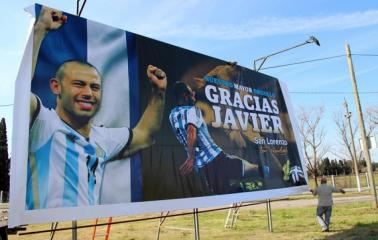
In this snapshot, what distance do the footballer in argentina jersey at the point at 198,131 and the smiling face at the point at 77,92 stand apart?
1910mm

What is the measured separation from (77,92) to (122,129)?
1013mm

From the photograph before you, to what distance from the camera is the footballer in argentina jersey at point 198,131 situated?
8.59 metres

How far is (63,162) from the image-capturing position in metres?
6.30

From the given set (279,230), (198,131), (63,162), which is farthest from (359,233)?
(63,162)

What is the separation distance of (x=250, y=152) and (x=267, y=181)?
1.02m

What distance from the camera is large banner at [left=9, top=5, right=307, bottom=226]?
6.05 metres

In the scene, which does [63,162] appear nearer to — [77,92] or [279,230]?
[77,92]

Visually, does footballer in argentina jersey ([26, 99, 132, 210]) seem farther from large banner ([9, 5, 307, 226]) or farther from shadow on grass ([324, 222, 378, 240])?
shadow on grass ([324, 222, 378, 240])

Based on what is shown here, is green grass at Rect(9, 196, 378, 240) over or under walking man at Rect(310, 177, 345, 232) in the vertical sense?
under

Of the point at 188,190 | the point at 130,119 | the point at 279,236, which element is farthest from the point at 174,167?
the point at 279,236

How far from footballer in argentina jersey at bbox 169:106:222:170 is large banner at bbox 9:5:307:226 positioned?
0.07 feet

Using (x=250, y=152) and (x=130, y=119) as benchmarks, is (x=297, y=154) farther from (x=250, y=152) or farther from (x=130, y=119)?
(x=130, y=119)

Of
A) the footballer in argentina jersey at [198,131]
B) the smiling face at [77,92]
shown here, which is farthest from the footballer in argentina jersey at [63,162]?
the footballer in argentina jersey at [198,131]

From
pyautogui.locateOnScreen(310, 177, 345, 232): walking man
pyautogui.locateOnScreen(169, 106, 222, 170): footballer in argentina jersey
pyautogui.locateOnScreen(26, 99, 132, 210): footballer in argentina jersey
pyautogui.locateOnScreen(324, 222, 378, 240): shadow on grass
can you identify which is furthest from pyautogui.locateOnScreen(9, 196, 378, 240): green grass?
pyautogui.locateOnScreen(26, 99, 132, 210): footballer in argentina jersey
